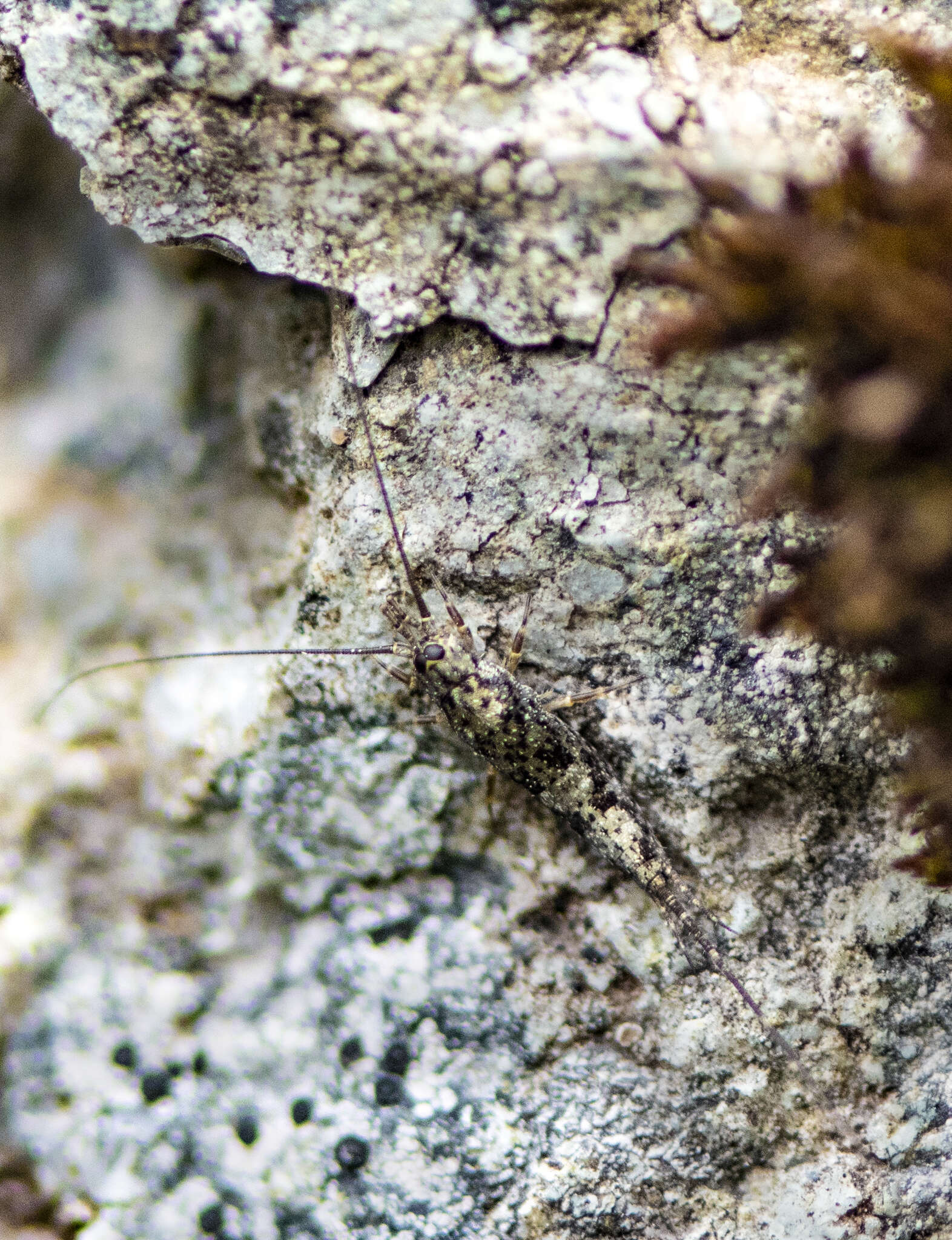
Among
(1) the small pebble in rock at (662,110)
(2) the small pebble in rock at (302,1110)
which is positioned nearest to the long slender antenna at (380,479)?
(1) the small pebble in rock at (662,110)

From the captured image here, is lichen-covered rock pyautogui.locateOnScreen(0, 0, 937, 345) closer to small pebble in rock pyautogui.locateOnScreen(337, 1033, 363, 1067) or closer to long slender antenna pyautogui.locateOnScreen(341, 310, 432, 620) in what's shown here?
long slender antenna pyautogui.locateOnScreen(341, 310, 432, 620)

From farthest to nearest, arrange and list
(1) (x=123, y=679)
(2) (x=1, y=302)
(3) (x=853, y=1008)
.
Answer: (2) (x=1, y=302)
(1) (x=123, y=679)
(3) (x=853, y=1008)

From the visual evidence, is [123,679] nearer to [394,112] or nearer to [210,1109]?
[210,1109]

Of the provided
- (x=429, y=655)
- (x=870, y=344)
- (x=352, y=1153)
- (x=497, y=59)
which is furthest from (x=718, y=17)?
(x=352, y=1153)

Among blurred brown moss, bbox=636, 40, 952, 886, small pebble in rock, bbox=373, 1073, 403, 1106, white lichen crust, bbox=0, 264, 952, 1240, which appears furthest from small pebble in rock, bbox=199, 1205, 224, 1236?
blurred brown moss, bbox=636, 40, 952, 886

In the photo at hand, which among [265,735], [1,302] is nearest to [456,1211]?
[265,735]

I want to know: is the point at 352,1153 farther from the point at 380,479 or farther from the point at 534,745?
the point at 380,479

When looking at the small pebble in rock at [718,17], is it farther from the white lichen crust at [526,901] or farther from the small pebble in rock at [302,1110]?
the small pebble in rock at [302,1110]
